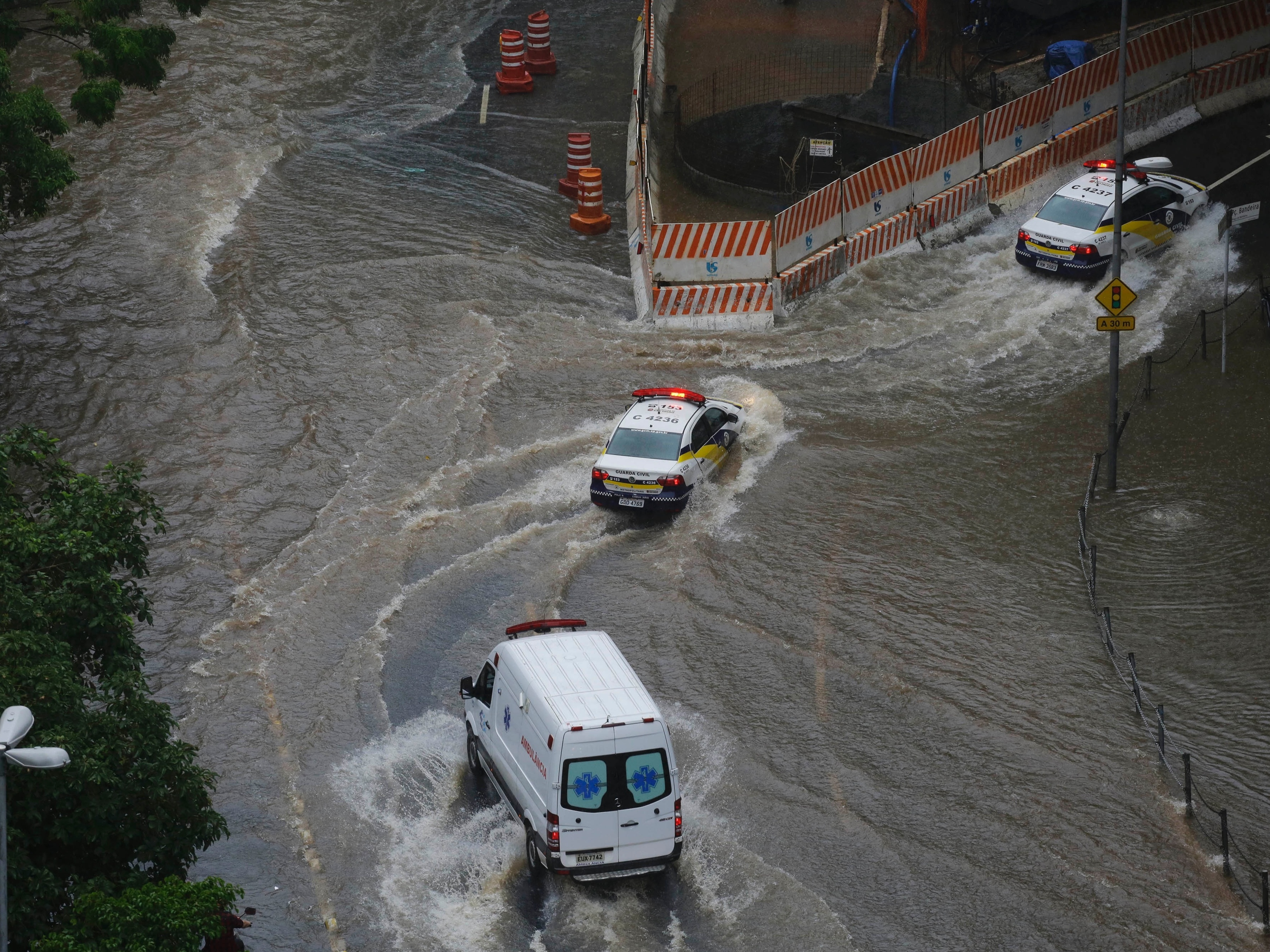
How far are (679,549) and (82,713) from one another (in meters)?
9.62

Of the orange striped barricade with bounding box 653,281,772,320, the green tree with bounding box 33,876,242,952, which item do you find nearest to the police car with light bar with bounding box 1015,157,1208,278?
the orange striped barricade with bounding box 653,281,772,320

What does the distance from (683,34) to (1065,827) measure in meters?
31.9

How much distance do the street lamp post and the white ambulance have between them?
16.4 ft

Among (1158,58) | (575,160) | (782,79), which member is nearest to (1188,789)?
(575,160)

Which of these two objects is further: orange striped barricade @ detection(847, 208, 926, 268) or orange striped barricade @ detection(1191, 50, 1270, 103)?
orange striped barricade @ detection(1191, 50, 1270, 103)

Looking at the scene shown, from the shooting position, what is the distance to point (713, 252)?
25594 mm

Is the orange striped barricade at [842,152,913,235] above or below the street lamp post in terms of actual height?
below

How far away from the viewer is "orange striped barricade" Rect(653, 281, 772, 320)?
25.5 metres

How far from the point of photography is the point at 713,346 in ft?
80.9

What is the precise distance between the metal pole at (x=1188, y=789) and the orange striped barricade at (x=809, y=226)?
47.2 ft

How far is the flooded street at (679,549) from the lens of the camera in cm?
1305

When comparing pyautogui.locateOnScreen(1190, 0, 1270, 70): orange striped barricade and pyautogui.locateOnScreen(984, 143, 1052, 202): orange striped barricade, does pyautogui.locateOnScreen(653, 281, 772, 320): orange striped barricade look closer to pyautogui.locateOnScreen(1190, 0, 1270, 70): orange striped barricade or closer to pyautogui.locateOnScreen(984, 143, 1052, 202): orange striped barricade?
pyautogui.locateOnScreen(984, 143, 1052, 202): orange striped barricade

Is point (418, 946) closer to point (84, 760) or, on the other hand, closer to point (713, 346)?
point (84, 760)

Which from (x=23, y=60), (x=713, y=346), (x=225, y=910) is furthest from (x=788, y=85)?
(x=225, y=910)
